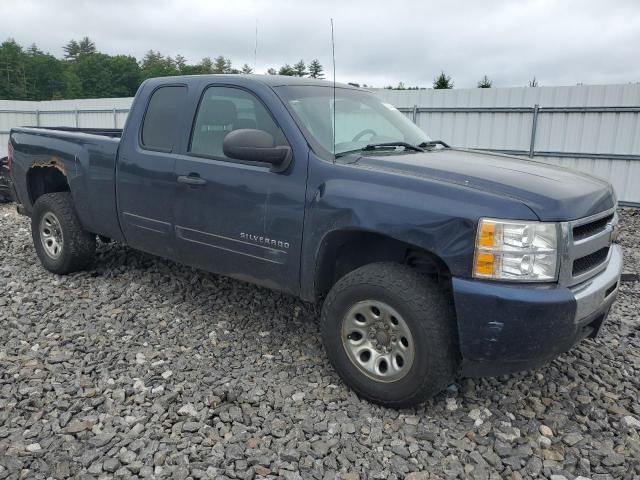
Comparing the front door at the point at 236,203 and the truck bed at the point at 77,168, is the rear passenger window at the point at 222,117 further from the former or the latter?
the truck bed at the point at 77,168

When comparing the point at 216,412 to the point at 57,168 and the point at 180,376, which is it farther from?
the point at 57,168

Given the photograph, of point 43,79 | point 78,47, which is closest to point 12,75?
point 43,79

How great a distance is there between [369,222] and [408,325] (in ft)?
1.96

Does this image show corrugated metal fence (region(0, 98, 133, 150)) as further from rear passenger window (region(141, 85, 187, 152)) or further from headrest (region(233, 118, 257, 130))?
headrest (region(233, 118, 257, 130))

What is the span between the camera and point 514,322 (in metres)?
2.58

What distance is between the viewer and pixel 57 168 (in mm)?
4980

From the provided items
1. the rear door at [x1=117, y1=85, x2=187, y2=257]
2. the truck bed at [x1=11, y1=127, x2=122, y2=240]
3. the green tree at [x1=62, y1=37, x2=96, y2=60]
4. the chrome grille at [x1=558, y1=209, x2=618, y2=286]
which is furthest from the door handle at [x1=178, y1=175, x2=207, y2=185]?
the green tree at [x1=62, y1=37, x2=96, y2=60]

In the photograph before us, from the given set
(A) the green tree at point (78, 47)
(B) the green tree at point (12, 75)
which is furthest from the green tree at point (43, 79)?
(A) the green tree at point (78, 47)

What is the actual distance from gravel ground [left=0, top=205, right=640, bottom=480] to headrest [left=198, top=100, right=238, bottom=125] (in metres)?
1.56

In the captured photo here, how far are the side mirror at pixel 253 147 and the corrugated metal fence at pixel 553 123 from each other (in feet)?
25.6

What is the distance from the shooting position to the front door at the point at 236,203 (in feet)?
10.9

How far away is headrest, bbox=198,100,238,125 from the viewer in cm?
380

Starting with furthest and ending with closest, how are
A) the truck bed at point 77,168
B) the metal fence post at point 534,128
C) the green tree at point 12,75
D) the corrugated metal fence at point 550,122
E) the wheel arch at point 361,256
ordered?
1. the green tree at point 12,75
2. the metal fence post at point 534,128
3. the corrugated metal fence at point 550,122
4. the truck bed at point 77,168
5. the wheel arch at point 361,256

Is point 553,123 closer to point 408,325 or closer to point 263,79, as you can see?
point 263,79
